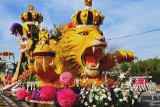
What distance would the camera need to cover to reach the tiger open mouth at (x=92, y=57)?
17.4 ft

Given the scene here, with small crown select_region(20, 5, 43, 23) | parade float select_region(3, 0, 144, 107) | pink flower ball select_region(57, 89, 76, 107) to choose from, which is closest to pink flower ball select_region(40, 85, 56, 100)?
parade float select_region(3, 0, 144, 107)

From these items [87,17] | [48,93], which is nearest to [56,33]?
[87,17]

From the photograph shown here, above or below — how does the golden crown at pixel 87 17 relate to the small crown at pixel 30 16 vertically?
below

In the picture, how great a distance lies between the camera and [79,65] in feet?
18.5

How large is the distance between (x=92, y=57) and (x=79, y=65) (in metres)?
0.54

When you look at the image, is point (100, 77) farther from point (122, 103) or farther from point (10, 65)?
point (10, 65)

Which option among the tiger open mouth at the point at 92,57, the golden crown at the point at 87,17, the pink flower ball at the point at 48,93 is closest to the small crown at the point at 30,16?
the golden crown at the point at 87,17

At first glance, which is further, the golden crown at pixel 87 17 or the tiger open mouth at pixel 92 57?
the golden crown at pixel 87 17

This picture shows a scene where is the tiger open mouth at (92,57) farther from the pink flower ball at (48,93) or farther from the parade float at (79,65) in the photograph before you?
the pink flower ball at (48,93)

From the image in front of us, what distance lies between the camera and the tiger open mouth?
5293mm

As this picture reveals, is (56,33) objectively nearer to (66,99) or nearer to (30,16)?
(66,99)

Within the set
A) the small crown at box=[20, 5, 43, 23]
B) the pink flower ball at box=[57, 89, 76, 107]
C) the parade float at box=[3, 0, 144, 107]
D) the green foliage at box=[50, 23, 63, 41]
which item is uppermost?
the small crown at box=[20, 5, 43, 23]

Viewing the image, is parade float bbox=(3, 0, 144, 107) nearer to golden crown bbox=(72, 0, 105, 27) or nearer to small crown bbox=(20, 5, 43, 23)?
golden crown bbox=(72, 0, 105, 27)

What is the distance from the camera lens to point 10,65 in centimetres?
2541
